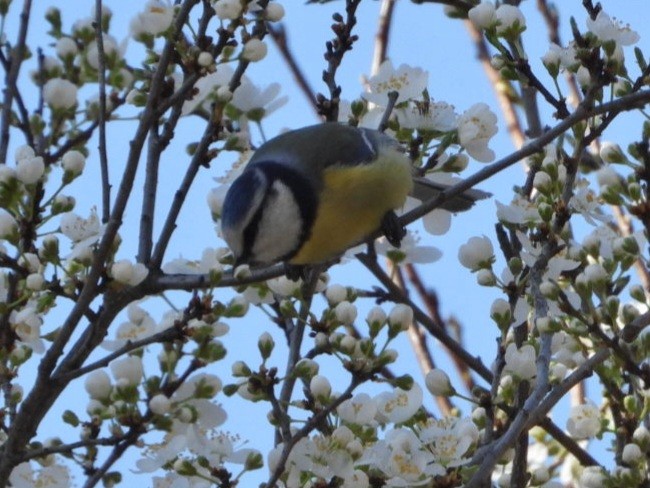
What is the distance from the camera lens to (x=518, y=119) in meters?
4.18

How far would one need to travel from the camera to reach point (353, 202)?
291 cm

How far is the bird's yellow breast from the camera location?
2.79m

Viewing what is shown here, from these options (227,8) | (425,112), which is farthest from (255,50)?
(425,112)

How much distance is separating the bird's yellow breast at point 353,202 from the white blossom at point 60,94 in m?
0.66

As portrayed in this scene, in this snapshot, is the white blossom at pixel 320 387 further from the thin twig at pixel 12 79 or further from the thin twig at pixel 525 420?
the thin twig at pixel 12 79

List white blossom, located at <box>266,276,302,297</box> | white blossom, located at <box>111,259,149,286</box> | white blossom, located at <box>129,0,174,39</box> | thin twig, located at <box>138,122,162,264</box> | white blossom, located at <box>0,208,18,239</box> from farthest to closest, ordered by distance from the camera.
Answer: white blossom, located at <box>266,276,302,297</box> → white blossom, located at <box>129,0,174,39</box> → thin twig, located at <box>138,122,162,264</box> → white blossom, located at <box>0,208,18,239</box> → white blossom, located at <box>111,259,149,286</box>

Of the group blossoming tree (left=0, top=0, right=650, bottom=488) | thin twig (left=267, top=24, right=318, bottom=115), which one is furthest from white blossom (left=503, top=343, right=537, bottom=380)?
thin twig (left=267, top=24, right=318, bottom=115)

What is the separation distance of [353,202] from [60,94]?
→ 30.3 inches

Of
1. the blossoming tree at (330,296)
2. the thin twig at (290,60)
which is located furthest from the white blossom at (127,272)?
the thin twig at (290,60)

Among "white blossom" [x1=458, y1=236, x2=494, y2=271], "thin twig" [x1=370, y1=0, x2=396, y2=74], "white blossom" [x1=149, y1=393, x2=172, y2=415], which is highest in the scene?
"thin twig" [x1=370, y1=0, x2=396, y2=74]

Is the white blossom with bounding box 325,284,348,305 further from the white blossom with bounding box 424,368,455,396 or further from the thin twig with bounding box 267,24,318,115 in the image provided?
the thin twig with bounding box 267,24,318,115

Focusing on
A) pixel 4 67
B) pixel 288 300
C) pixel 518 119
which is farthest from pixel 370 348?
pixel 518 119

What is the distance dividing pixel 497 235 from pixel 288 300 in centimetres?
54

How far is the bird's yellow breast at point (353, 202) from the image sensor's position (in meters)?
2.79
